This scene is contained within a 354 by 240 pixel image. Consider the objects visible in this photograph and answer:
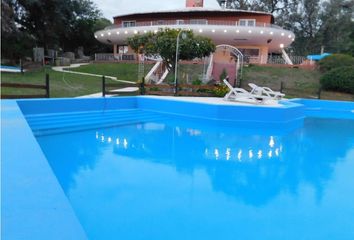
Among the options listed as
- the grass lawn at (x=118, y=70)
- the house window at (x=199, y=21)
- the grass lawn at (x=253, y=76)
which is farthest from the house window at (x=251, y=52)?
the grass lawn at (x=118, y=70)

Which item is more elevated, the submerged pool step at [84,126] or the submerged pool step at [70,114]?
the submerged pool step at [70,114]

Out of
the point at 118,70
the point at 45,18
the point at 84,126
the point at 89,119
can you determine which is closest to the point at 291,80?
the point at 118,70

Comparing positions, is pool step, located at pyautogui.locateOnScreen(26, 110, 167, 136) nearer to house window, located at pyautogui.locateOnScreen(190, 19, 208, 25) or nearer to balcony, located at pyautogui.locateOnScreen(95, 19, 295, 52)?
balcony, located at pyautogui.locateOnScreen(95, 19, 295, 52)

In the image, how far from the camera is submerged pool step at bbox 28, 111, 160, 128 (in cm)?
800

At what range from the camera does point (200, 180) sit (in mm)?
4590

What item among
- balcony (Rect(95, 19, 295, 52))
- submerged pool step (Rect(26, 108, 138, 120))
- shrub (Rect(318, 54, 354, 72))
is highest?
balcony (Rect(95, 19, 295, 52))

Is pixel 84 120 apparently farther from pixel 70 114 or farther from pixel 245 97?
pixel 245 97

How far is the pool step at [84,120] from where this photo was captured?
768 centimetres

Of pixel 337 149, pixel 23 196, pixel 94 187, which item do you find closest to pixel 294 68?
pixel 337 149

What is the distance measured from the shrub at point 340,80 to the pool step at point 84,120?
11.9 meters

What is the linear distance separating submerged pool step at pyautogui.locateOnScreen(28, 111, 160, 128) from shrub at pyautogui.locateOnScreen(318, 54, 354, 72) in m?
14.8

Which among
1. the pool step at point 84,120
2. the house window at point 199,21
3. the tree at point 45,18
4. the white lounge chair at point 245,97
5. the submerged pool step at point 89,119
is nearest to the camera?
the pool step at point 84,120

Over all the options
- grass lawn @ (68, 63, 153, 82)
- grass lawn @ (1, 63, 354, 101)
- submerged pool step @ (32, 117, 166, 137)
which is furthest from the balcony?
submerged pool step @ (32, 117, 166, 137)

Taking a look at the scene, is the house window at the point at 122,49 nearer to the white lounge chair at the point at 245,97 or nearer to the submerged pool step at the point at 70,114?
the submerged pool step at the point at 70,114
